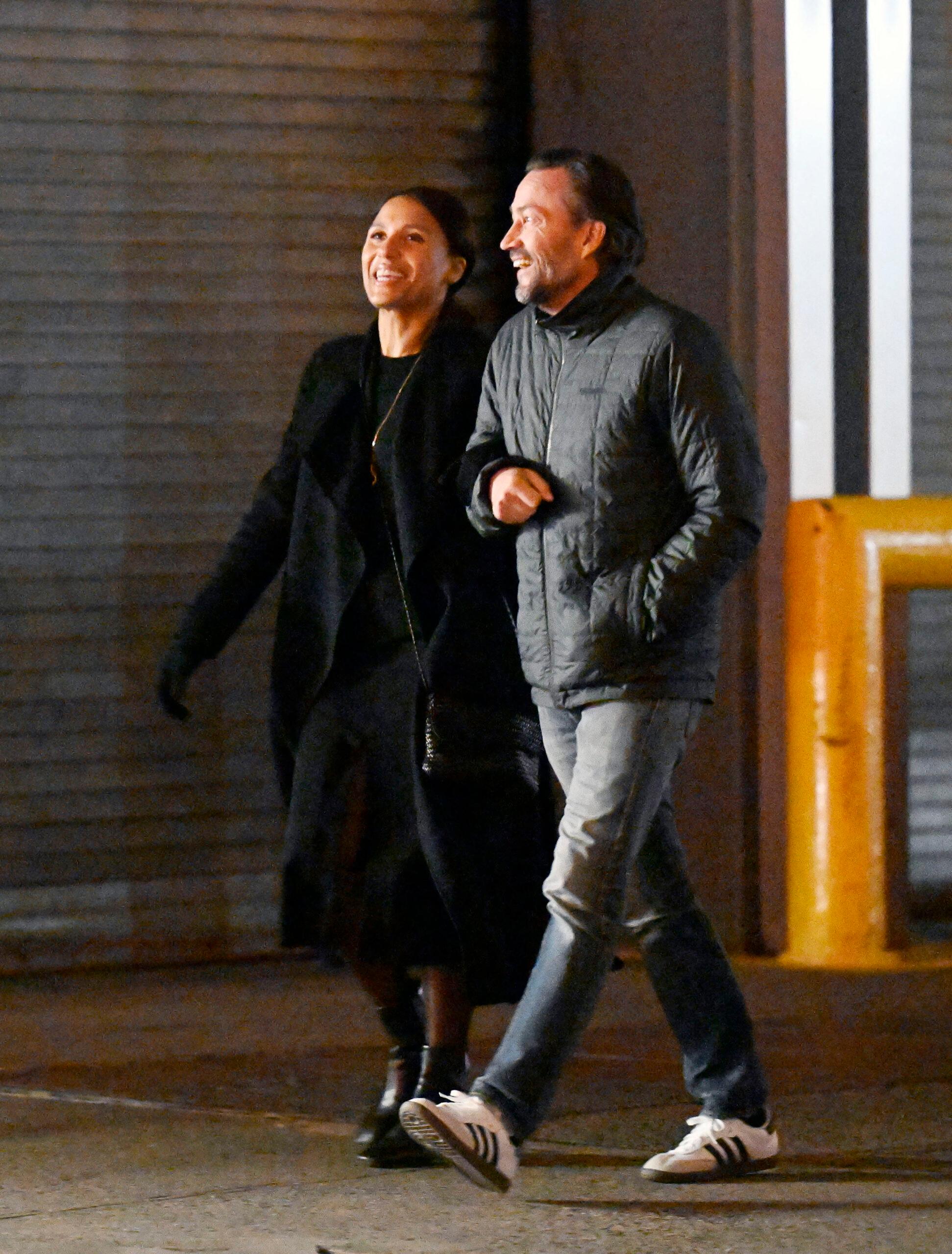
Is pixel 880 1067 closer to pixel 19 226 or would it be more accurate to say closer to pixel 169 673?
pixel 169 673

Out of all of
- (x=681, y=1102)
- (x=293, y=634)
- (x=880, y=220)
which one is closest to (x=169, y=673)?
(x=293, y=634)

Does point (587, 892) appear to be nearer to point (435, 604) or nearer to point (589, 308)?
point (435, 604)

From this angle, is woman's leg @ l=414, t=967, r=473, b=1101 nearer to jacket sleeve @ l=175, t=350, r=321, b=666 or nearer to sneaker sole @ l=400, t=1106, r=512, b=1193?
sneaker sole @ l=400, t=1106, r=512, b=1193

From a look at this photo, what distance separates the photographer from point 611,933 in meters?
3.90

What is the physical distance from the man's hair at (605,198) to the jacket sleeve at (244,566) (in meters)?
0.74

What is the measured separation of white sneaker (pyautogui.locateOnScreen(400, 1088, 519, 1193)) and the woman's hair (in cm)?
175

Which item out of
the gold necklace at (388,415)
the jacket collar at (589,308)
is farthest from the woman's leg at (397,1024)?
the jacket collar at (589,308)

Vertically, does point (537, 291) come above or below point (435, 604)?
above

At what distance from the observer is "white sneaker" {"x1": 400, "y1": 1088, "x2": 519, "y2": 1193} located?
3.69 meters

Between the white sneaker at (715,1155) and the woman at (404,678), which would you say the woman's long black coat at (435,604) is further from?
the white sneaker at (715,1155)

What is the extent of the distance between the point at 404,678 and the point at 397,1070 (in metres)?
0.83

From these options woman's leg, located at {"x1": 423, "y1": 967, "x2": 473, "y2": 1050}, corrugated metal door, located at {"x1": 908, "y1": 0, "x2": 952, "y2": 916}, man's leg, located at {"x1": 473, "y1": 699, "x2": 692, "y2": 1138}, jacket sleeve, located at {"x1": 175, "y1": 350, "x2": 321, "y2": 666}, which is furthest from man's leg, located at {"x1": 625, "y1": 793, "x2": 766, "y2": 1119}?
corrugated metal door, located at {"x1": 908, "y1": 0, "x2": 952, "y2": 916}

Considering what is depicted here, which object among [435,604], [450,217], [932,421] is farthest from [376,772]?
[932,421]

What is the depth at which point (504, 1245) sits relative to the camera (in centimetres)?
354
